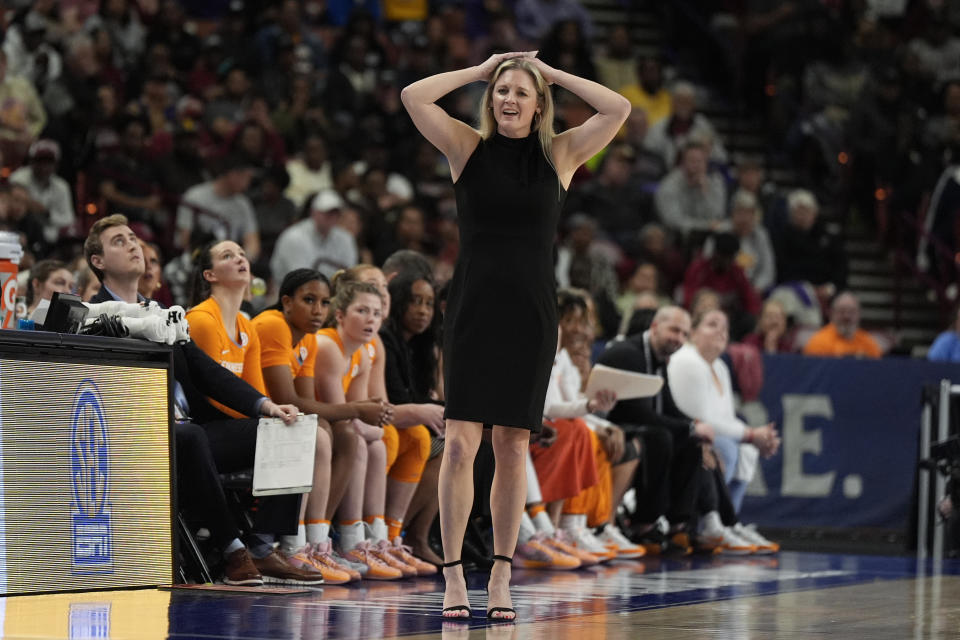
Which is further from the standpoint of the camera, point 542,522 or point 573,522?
point 573,522

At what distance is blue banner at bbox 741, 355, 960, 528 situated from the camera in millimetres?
11844

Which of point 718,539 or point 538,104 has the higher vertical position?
point 538,104

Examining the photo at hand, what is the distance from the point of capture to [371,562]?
7355 millimetres

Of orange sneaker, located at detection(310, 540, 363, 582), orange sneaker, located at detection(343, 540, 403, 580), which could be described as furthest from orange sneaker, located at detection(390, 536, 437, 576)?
orange sneaker, located at detection(310, 540, 363, 582)

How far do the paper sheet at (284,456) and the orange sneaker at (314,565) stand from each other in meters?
0.41

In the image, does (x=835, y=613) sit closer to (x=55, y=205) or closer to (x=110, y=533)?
(x=110, y=533)

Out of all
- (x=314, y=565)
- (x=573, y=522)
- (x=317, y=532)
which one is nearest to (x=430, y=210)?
(x=573, y=522)

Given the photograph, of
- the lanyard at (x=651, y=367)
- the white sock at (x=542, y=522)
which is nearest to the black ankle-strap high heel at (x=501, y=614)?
the white sock at (x=542, y=522)

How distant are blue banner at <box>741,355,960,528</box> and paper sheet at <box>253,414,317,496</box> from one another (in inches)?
228

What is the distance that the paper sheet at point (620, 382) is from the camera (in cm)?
839

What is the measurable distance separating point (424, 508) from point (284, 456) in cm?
162

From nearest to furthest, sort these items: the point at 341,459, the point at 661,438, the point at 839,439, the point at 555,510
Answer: the point at 341,459, the point at 555,510, the point at 661,438, the point at 839,439

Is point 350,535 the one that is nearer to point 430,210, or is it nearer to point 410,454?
point 410,454

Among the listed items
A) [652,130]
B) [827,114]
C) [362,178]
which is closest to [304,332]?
[362,178]
